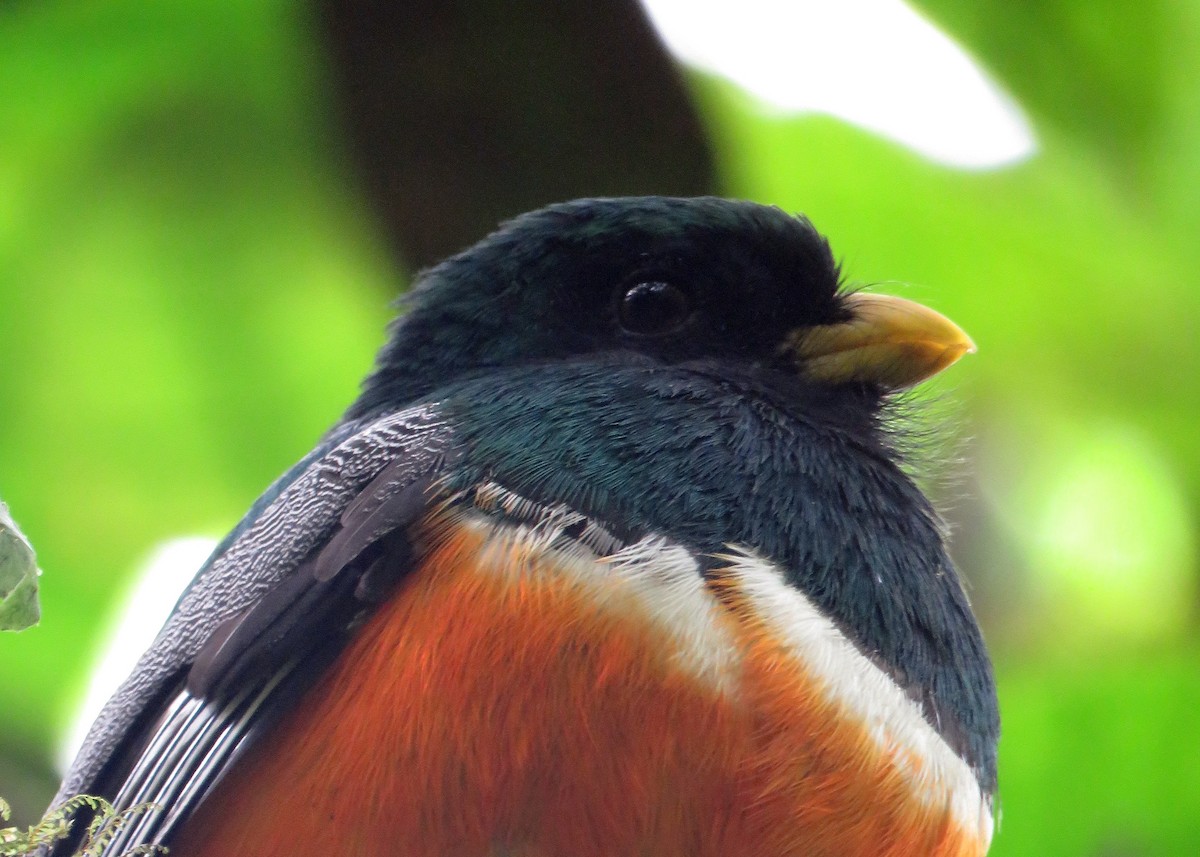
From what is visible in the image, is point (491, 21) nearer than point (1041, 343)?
Yes

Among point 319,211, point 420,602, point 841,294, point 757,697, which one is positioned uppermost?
point 319,211

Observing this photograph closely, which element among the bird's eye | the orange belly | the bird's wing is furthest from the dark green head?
the orange belly

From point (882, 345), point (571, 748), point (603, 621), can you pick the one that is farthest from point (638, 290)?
point (571, 748)

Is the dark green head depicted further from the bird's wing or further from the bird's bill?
the bird's wing

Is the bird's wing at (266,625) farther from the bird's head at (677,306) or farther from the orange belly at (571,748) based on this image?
the bird's head at (677,306)

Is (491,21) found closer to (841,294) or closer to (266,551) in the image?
(841,294)

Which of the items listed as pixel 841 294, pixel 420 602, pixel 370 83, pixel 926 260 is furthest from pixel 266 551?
pixel 926 260
